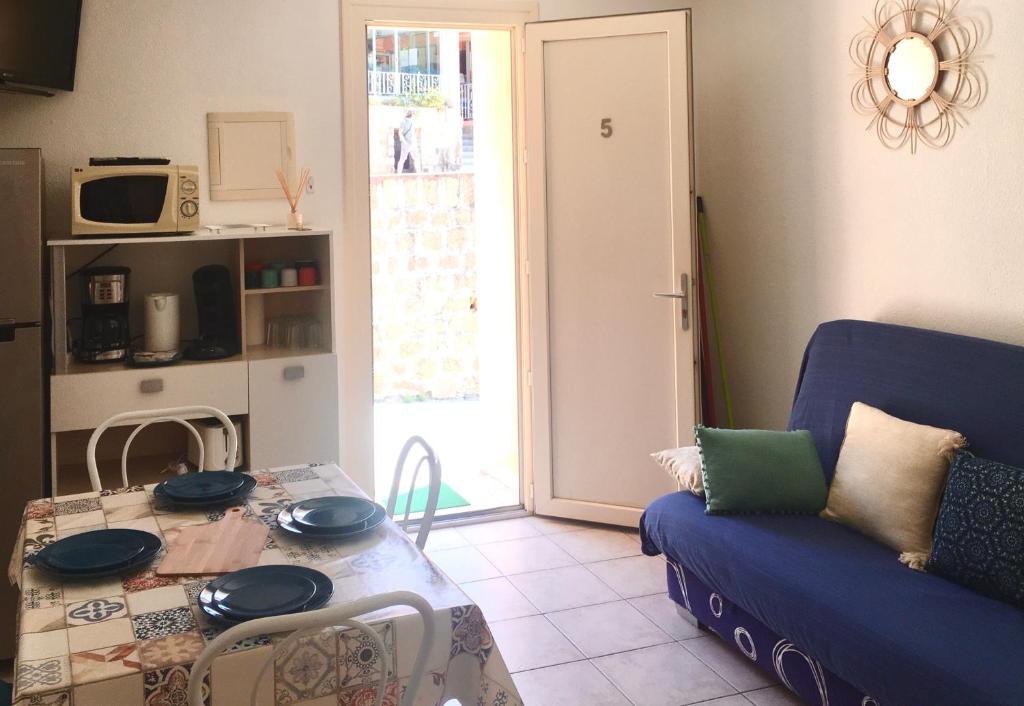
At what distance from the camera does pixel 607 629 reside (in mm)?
3131

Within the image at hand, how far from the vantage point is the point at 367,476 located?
159 inches

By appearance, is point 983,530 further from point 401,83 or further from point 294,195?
point 401,83

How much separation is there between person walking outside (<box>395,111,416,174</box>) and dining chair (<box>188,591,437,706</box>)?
511 cm

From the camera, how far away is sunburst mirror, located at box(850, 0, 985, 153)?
2.89 m

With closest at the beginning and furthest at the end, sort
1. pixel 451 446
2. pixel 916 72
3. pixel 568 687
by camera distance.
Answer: pixel 568 687 < pixel 916 72 < pixel 451 446

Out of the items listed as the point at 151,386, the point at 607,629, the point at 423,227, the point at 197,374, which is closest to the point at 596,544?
the point at 607,629

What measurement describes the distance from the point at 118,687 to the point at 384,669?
1.26 ft

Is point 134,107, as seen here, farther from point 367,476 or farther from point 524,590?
point 524,590

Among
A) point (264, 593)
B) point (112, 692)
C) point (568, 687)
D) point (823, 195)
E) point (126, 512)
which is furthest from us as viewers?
point (823, 195)

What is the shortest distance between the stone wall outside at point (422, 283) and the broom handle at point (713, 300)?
2.44 meters

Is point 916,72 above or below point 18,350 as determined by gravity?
above

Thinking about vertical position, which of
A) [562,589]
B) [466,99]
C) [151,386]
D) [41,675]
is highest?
[466,99]

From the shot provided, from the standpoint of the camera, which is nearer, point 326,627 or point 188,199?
point 326,627

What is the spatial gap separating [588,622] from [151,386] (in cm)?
162
